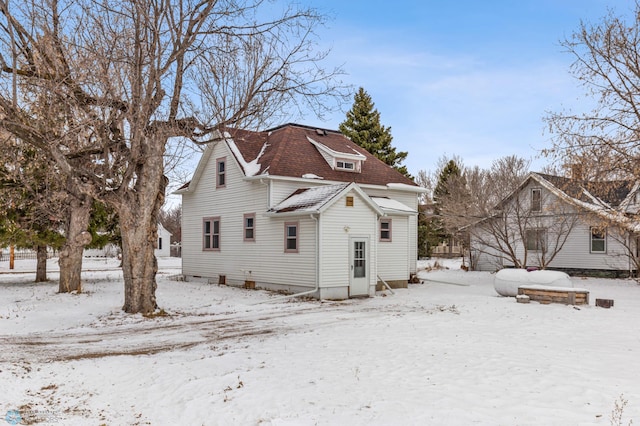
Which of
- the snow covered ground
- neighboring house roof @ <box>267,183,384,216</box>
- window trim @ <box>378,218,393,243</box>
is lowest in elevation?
the snow covered ground

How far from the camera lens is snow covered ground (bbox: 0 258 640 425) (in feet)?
20.5

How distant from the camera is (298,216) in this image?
1866 centimetres

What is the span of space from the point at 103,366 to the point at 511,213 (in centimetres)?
2297

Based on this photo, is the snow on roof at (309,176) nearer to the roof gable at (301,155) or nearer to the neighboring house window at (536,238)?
the roof gable at (301,155)

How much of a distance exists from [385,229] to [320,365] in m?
14.0

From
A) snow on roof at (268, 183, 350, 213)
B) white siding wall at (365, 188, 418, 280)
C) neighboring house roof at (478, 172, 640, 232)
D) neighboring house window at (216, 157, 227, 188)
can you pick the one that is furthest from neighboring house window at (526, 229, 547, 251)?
neighboring house window at (216, 157, 227, 188)

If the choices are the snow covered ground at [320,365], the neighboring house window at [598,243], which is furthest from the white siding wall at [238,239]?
the neighboring house window at [598,243]

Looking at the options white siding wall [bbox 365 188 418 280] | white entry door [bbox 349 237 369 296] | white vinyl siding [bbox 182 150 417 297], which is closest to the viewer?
white vinyl siding [bbox 182 150 417 297]

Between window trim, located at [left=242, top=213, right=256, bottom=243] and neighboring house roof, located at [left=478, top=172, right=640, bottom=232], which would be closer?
neighboring house roof, located at [left=478, top=172, right=640, bottom=232]

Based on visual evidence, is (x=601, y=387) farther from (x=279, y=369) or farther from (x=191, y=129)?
(x=191, y=129)

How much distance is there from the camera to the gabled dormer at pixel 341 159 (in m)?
22.8

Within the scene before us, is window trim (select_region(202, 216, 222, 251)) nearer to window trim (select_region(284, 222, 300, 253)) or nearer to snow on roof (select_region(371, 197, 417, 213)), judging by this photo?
window trim (select_region(284, 222, 300, 253))

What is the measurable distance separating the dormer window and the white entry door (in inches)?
A: 208

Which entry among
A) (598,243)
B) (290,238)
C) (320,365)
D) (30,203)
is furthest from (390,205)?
(30,203)
